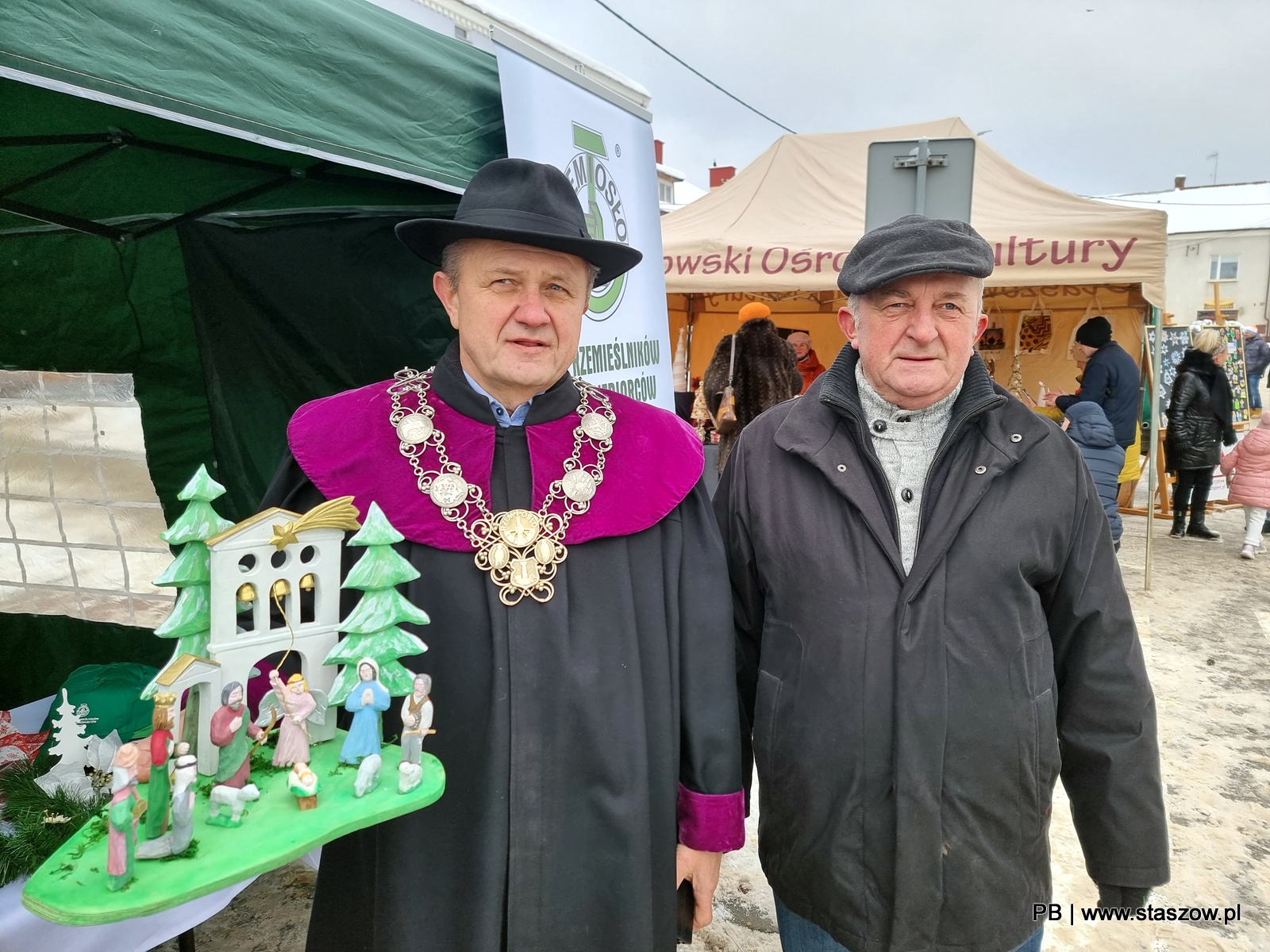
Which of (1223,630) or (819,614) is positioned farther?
(1223,630)

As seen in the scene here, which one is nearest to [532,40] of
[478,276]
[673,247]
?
[673,247]

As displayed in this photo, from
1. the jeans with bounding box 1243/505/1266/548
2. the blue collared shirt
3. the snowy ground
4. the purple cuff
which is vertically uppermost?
the blue collared shirt

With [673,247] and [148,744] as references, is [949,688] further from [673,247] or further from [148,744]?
[673,247]

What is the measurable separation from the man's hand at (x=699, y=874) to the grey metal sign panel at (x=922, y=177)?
7.96ft

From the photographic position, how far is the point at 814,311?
9047 mm

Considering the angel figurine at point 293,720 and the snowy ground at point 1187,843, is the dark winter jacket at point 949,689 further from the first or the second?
the angel figurine at point 293,720

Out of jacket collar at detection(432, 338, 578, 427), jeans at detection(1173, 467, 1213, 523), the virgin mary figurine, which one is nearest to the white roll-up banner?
jacket collar at detection(432, 338, 578, 427)

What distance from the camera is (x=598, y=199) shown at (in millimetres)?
2912

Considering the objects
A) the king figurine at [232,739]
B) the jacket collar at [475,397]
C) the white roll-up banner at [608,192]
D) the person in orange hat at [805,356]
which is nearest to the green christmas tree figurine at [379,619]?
the king figurine at [232,739]

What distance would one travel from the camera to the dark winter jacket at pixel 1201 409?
768cm

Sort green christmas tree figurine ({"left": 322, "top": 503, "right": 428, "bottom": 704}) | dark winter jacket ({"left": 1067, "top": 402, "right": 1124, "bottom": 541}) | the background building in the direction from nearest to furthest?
green christmas tree figurine ({"left": 322, "top": 503, "right": 428, "bottom": 704}) < dark winter jacket ({"left": 1067, "top": 402, "right": 1124, "bottom": 541}) < the background building

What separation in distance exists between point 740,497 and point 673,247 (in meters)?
5.63

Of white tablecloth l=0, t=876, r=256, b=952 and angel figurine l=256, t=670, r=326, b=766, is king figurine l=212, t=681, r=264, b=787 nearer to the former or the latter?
angel figurine l=256, t=670, r=326, b=766

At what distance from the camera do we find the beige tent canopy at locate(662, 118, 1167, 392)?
579 centimetres
